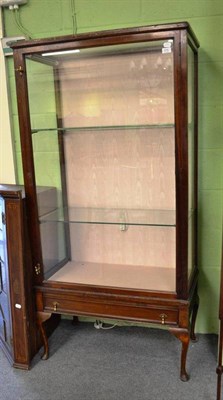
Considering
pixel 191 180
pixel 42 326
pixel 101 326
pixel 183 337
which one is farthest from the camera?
pixel 101 326

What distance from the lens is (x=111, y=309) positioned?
220 cm

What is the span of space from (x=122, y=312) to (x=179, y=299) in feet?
1.13

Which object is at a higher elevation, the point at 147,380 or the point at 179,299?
the point at 179,299

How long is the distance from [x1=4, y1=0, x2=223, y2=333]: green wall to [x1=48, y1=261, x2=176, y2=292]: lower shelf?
1.20ft

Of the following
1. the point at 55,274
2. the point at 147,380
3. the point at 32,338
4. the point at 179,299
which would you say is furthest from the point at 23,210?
the point at 147,380

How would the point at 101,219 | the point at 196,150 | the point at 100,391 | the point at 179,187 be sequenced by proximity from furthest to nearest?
1. the point at 101,219
2. the point at 196,150
3. the point at 100,391
4. the point at 179,187

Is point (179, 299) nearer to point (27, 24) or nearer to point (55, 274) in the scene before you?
point (55, 274)

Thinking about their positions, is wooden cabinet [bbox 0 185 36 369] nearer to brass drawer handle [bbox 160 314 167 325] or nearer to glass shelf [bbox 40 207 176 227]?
glass shelf [bbox 40 207 176 227]

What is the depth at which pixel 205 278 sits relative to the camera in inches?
100

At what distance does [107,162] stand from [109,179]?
11 cm

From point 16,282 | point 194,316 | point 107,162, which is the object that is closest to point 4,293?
point 16,282

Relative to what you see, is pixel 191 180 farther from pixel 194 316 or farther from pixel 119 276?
pixel 194 316

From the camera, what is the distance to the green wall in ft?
7.39

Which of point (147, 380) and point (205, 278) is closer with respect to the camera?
point (147, 380)
